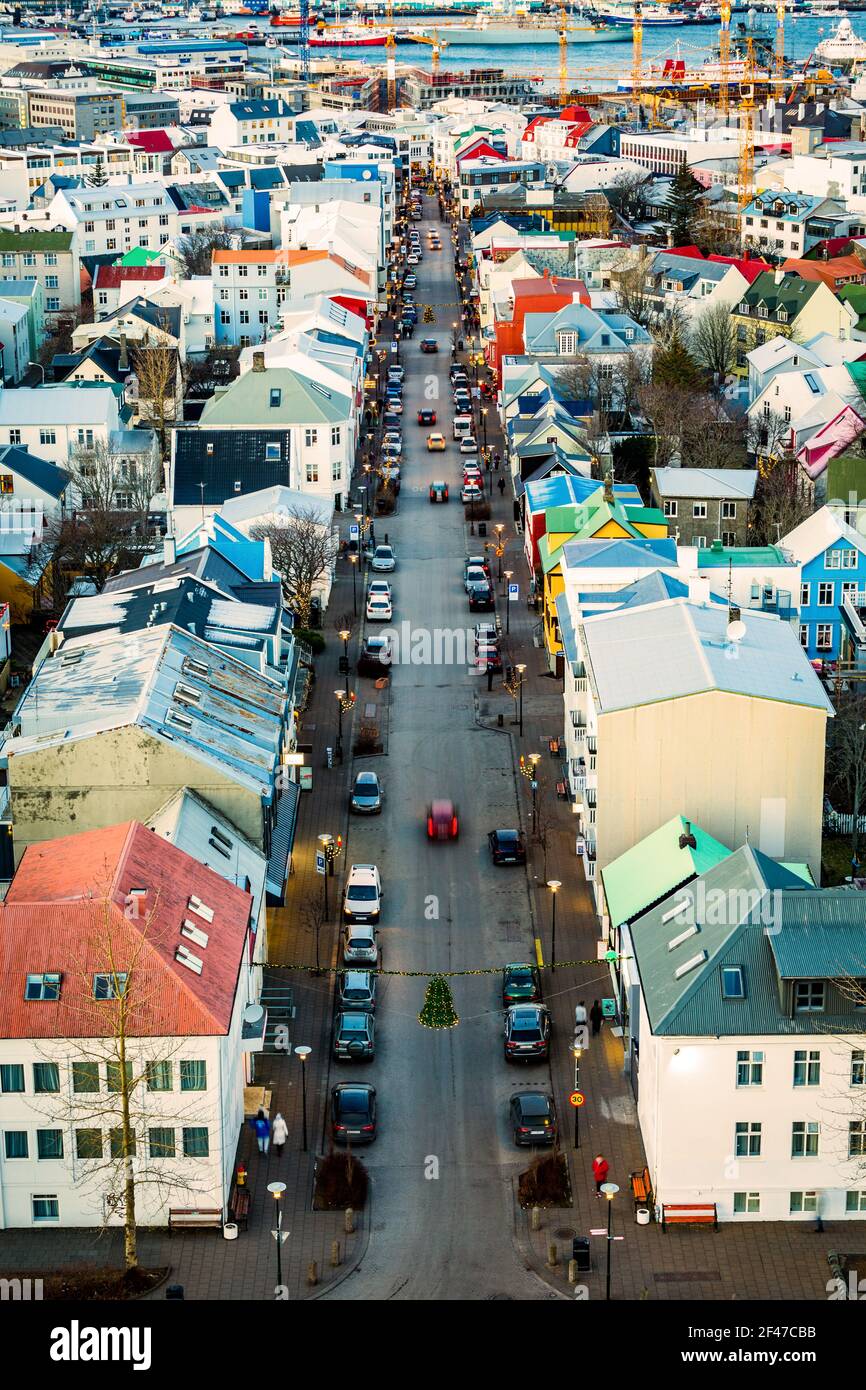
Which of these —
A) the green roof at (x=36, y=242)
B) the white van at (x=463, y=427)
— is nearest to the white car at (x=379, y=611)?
the white van at (x=463, y=427)

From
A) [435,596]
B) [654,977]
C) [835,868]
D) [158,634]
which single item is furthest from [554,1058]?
[435,596]

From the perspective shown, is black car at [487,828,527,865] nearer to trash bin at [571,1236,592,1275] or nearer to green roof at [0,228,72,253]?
trash bin at [571,1236,592,1275]

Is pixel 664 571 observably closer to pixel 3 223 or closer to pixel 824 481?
pixel 824 481

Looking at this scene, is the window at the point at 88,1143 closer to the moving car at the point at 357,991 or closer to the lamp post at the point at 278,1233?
the lamp post at the point at 278,1233

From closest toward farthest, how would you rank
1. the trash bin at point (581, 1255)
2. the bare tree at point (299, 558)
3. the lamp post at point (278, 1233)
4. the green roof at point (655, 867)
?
the lamp post at point (278, 1233) → the trash bin at point (581, 1255) → the green roof at point (655, 867) → the bare tree at point (299, 558)

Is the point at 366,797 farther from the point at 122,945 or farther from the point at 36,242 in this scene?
the point at 36,242

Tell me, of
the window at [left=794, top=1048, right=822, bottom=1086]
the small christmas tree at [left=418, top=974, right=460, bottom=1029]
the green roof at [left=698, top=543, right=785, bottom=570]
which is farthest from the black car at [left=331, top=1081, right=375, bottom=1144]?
the green roof at [left=698, top=543, right=785, bottom=570]

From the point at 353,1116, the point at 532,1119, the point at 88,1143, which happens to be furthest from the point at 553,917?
the point at 88,1143
